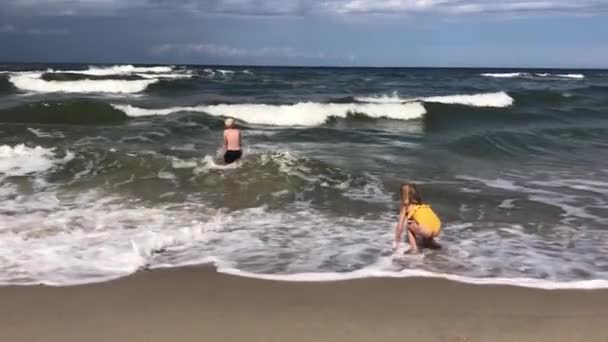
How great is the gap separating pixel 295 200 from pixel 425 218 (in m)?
3.04

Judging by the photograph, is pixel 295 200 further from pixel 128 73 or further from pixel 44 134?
pixel 128 73

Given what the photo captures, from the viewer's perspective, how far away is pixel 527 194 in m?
10.3

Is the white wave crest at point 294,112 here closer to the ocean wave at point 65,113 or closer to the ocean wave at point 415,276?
the ocean wave at point 65,113

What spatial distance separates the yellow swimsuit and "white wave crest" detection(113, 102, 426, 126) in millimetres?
14683

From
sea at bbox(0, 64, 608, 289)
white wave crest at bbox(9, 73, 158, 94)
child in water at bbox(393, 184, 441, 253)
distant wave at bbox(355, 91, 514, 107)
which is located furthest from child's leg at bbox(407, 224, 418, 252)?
white wave crest at bbox(9, 73, 158, 94)

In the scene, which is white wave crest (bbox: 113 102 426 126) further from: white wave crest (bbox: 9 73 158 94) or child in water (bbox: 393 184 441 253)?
child in water (bbox: 393 184 441 253)

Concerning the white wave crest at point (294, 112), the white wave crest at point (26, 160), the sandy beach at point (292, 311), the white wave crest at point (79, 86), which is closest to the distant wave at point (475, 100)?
the white wave crest at point (294, 112)

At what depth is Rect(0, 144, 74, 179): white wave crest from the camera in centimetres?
1149

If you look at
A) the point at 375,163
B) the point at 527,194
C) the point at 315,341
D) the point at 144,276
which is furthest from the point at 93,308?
the point at 375,163

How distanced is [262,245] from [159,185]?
386 centimetres

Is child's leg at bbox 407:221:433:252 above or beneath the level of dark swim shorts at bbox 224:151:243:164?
beneath

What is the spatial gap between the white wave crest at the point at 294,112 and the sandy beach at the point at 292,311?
16083mm

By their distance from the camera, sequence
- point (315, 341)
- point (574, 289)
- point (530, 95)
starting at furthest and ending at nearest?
point (530, 95) → point (574, 289) → point (315, 341)

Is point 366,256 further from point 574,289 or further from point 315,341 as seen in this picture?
point 315,341
